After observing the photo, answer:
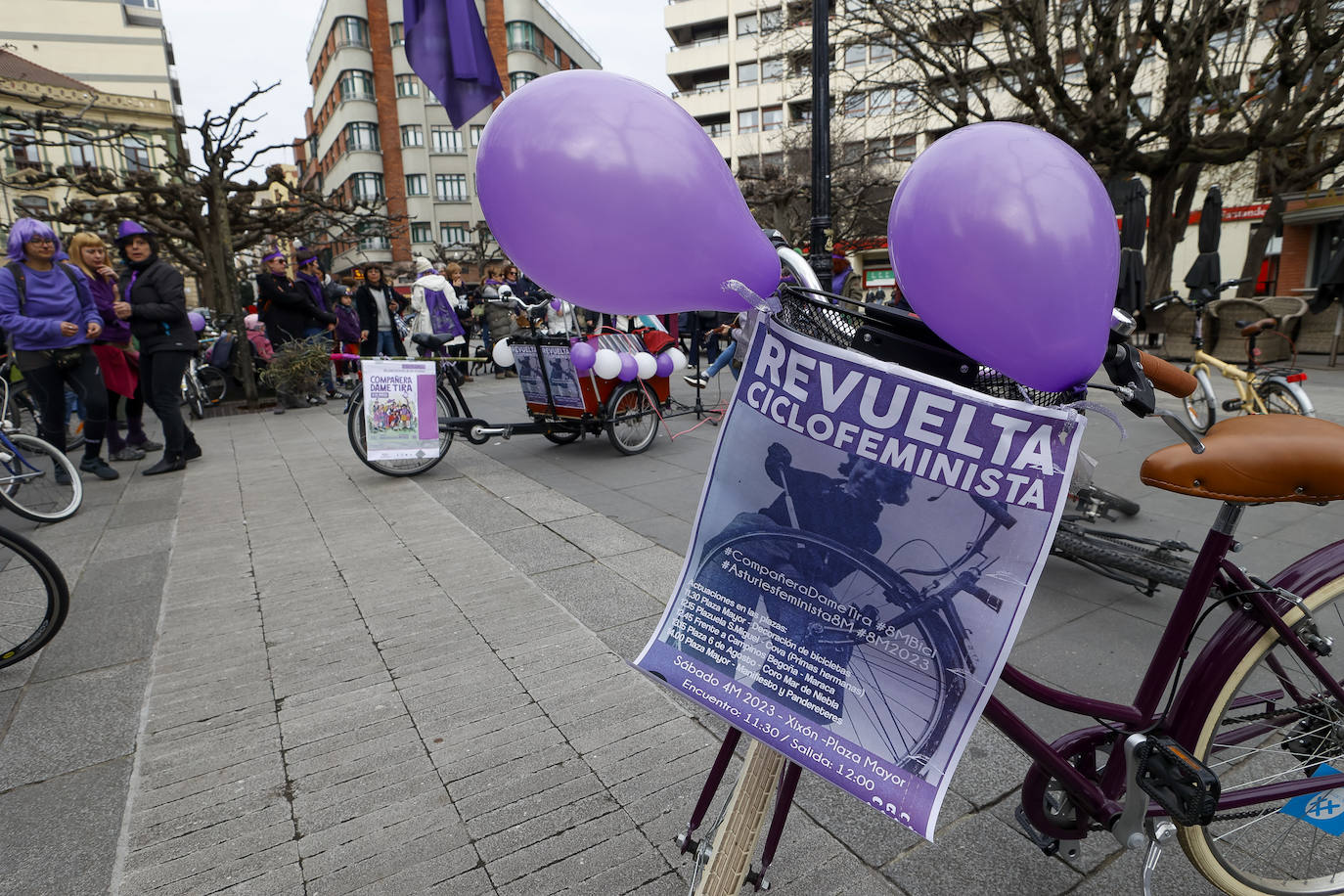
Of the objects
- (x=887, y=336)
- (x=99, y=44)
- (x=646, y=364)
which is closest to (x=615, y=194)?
(x=887, y=336)

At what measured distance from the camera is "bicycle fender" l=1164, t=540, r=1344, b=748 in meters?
1.51

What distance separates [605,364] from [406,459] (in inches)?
69.7

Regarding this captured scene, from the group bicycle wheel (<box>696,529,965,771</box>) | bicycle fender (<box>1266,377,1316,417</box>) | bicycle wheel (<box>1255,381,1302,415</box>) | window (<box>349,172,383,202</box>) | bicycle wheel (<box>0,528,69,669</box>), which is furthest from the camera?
window (<box>349,172,383,202</box>)

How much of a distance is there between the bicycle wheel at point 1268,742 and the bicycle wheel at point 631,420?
17.1ft

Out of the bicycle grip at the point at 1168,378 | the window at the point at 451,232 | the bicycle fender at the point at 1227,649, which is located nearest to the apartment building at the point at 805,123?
the bicycle grip at the point at 1168,378

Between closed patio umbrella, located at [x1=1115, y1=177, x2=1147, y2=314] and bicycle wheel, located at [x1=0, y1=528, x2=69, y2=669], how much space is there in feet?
32.1

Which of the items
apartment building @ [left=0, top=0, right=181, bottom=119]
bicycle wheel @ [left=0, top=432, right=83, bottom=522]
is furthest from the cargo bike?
apartment building @ [left=0, top=0, right=181, bottom=119]

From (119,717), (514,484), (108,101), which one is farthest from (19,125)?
(108,101)

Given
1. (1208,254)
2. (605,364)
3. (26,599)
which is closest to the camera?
(26,599)

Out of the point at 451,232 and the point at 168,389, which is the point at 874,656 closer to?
the point at 168,389

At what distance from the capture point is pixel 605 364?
614cm

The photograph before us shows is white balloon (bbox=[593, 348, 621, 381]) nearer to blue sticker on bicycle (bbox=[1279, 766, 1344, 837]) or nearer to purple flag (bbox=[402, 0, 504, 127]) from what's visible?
purple flag (bbox=[402, 0, 504, 127])

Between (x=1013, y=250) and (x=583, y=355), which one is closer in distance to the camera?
(x=1013, y=250)

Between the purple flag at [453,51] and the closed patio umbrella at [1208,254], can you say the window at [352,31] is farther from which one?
the purple flag at [453,51]
